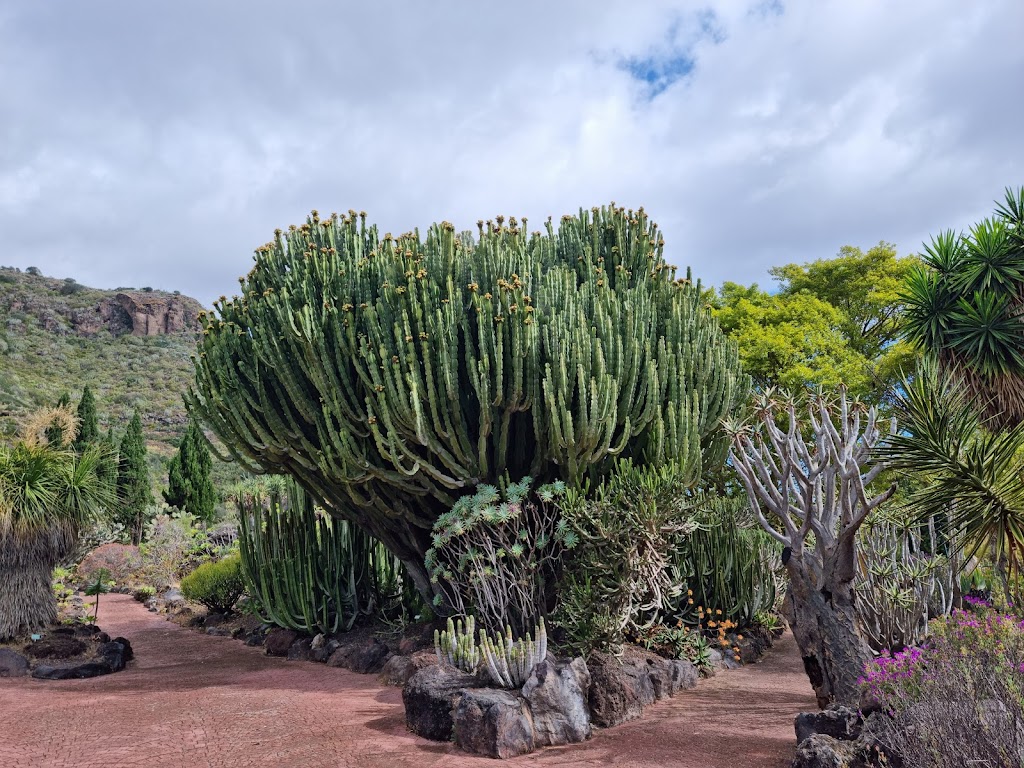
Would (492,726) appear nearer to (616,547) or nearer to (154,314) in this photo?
(616,547)

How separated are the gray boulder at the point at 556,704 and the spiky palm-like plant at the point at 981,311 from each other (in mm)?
6669

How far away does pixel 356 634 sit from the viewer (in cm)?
1023

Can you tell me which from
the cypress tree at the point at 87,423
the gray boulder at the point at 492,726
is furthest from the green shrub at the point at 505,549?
the cypress tree at the point at 87,423

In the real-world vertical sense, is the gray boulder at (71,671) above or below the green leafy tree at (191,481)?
below

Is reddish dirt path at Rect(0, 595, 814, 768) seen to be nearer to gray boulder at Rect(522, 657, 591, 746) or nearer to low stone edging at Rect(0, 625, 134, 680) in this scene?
gray boulder at Rect(522, 657, 591, 746)

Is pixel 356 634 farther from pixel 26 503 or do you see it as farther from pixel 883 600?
pixel 883 600

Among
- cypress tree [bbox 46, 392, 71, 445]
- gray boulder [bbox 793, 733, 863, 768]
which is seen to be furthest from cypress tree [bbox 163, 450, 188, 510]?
gray boulder [bbox 793, 733, 863, 768]

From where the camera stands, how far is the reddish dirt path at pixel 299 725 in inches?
208

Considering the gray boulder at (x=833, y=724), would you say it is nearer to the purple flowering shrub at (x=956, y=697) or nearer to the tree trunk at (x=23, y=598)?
the purple flowering shrub at (x=956, y=697)

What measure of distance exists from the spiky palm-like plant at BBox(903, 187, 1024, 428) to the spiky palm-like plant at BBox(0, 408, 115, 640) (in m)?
11.7

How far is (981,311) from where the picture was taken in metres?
9.95

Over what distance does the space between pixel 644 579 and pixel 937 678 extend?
143 inches

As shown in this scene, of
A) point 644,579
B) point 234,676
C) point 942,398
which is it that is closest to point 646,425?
point 644,579

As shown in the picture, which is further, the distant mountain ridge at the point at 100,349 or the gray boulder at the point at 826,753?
the distant mountain ridge at the point at 100,349
